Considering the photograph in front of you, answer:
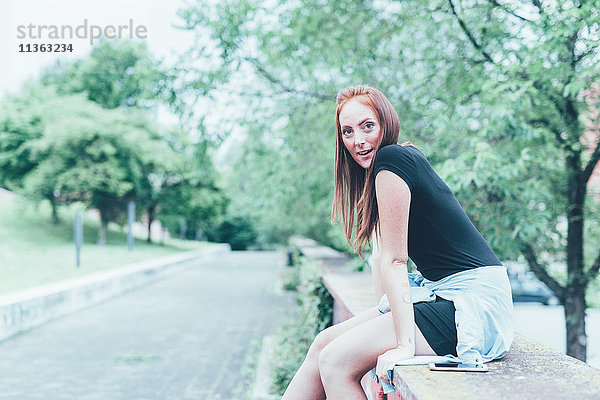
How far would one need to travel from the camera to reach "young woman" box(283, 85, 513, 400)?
6.98ft

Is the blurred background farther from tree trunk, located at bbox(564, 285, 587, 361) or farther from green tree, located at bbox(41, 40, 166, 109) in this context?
green tree, located at bbox(41, 40, 166, 109)

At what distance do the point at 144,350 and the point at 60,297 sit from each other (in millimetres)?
2933

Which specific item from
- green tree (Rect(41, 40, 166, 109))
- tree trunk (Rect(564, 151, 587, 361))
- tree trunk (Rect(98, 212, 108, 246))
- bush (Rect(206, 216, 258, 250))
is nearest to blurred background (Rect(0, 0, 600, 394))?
tree trunk (Rect(564, 151, 587, 361))

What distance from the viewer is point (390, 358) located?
204cm

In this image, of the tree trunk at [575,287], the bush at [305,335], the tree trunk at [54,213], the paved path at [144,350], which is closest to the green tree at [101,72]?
the tree trunk at [54,213]

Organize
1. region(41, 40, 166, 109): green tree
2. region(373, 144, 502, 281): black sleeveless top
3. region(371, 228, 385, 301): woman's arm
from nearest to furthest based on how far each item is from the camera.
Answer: region(373, 144, 502, 281): black sleeveless top → region(371, 228, 385, 301): woman's arm → region(41, 40, 166, 109): green tree

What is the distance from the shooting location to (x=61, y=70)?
3438cm

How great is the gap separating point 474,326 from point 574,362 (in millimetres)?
419

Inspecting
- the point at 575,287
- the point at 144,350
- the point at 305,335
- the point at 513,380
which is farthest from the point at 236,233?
the point at 513,380

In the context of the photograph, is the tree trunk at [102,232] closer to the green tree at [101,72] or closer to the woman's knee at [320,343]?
the green tree at [101,72]

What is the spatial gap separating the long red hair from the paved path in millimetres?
3419

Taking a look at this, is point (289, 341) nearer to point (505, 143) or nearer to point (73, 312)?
point (505, 143)

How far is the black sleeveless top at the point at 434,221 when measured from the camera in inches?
88.0

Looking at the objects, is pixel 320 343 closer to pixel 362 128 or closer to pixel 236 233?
pixel 362 128
